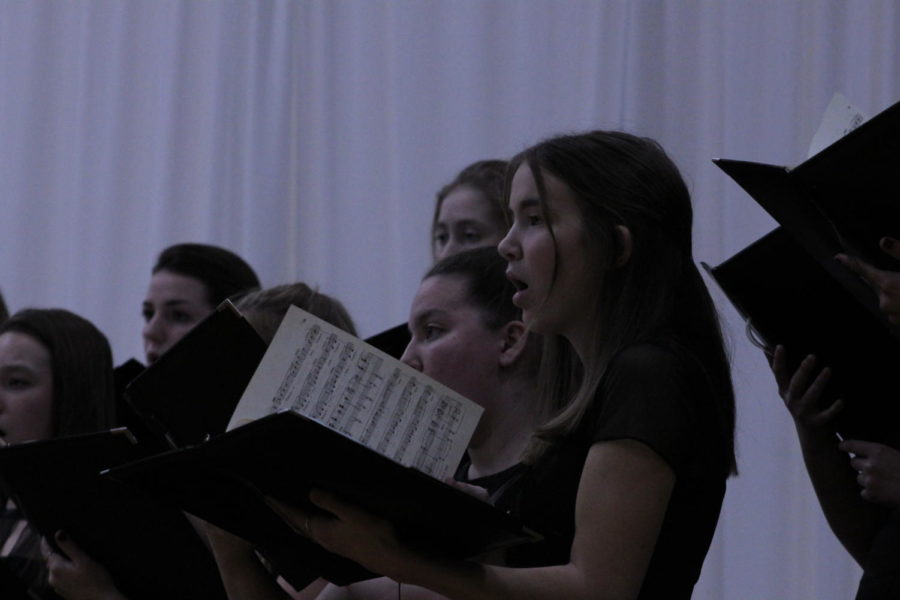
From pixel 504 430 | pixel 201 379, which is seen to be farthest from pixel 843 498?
pixel 201 379

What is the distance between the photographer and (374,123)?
4.18 meters

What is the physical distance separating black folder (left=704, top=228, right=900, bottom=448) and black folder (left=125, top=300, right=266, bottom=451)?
0.74 metres

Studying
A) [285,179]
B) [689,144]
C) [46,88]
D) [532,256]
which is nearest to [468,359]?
[532,256]

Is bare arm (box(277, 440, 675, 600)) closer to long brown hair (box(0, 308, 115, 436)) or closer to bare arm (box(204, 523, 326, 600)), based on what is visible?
bare arm (box(204, 523, 326, 600))

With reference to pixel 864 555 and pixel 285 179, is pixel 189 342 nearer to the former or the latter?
pixel 864 555

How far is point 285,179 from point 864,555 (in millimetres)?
2674

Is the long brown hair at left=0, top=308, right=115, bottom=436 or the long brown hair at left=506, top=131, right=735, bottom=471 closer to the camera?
the long brown hair at left=506, top=131, right=735, bottom=471

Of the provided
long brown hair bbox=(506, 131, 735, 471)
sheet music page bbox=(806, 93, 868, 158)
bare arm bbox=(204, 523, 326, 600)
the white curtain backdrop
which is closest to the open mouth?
long brown hair bbox=(506, 131, 735, 471)

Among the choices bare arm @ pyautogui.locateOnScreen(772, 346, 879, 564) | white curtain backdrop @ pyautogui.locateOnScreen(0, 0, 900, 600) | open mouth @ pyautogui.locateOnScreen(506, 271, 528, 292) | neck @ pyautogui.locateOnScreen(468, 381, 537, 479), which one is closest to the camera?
open mouth @ pyautogui.locateOnScreen(506, 271, 528, 292)

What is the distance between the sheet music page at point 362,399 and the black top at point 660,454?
0.41 ft

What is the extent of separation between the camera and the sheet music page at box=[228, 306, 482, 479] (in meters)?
1.75

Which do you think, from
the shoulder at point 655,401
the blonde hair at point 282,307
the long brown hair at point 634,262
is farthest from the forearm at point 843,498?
the blonde hair at point 282,307

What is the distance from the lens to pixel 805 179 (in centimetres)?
173

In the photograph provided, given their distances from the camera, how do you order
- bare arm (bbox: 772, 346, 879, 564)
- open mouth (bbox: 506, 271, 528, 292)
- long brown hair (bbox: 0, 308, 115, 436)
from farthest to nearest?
long brown hair (bbox: 0, 308, 115, 436) → bare arm (bbox: 772, 346, 879, 564) → open mouth (bbox: 506, 271, 528, 292)
